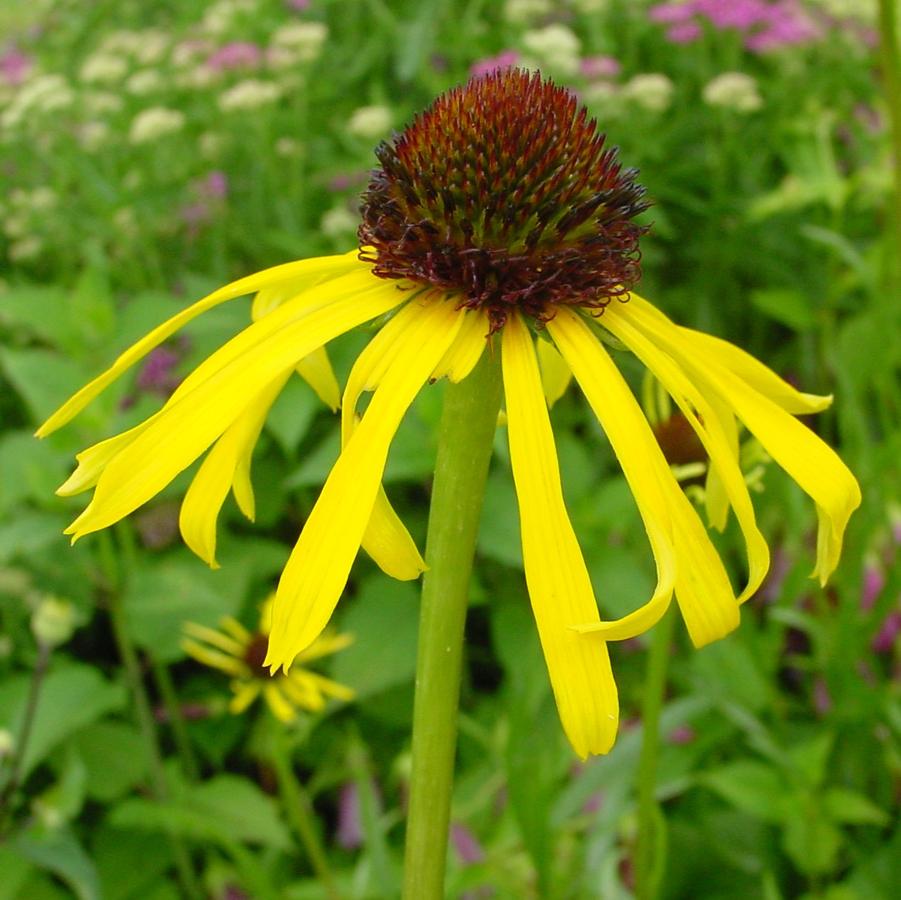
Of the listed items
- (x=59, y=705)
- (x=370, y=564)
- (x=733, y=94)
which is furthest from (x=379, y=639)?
(x=733, y=94)

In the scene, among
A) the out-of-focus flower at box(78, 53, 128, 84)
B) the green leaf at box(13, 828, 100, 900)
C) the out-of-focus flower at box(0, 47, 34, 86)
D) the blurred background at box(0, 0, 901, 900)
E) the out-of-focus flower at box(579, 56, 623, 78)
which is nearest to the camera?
the green leaf at box(13, 828, 100, 900)

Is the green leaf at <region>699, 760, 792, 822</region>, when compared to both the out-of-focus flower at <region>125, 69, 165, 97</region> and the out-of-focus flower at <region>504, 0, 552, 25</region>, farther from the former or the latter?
the out-of-focus flower at <region>125, 69, 165, 97</region>

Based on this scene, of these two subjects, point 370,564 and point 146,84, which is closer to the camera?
point 370,564

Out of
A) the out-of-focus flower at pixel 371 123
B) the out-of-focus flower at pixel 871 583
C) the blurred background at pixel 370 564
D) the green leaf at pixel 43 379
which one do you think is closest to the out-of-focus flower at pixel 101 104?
the blurred background at pixel 370 564

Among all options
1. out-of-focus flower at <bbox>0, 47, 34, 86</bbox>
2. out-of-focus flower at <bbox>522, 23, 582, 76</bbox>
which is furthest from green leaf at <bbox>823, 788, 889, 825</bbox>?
out-of-focus flower at <bbox>0, 47, 34, 86</bbox>

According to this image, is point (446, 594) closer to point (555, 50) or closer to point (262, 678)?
point (262, 678)

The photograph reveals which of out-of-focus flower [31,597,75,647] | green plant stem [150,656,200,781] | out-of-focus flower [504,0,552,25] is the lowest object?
green plant stem [150,656,200,781]

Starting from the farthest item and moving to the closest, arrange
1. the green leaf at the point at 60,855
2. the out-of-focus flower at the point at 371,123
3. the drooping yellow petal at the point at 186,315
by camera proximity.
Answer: the out-of-focus flower at the point at 371,123
the green leaf at the point at 60,855
the drooping yellow petal at the point at 186,315

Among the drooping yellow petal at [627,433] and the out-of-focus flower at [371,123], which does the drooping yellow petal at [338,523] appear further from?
the out-of-focus flower at [371,123]
